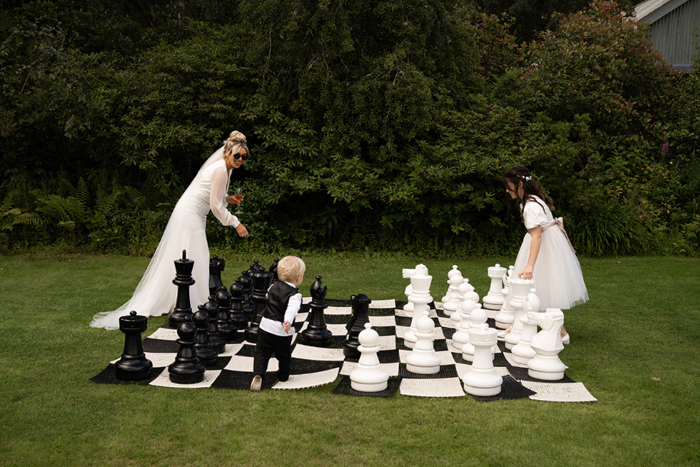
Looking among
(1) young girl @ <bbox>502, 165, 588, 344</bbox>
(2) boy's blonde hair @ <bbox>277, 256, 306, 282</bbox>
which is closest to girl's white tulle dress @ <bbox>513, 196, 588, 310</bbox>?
(1) young girl @ <bbox>502, 165, 588, 344</bbox>

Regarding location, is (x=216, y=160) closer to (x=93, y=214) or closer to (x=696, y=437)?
(x=696, y=437)

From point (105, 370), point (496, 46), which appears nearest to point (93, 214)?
point (105, 370)

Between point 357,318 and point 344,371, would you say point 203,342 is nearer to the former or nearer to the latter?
point 344,371

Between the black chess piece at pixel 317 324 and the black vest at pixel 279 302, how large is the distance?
748 mm

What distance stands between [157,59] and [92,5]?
1.99 m

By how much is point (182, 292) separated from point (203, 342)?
820 mm

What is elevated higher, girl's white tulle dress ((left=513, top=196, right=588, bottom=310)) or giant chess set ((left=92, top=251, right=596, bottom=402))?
girl's white tulle dress ((left=513, top=196, right=588, bottom=310))

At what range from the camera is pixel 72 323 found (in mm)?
4742

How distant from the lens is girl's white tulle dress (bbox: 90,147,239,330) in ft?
16.0

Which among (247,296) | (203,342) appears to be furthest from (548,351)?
(247,296)

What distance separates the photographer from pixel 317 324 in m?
4.36

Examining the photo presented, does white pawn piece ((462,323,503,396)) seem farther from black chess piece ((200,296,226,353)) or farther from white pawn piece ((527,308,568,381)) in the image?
black chess piece ((200,296,226,353))

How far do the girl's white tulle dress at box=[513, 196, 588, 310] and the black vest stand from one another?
2025 mm

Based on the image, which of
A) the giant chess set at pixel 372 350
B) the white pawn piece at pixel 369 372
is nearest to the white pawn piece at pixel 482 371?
the giant chess set at pixel 372 350
